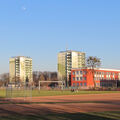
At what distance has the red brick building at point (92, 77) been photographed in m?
123

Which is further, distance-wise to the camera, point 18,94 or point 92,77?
point 92,77

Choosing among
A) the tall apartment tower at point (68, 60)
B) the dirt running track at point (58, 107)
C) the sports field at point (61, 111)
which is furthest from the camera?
the tall apartment tower at point (68, 60)

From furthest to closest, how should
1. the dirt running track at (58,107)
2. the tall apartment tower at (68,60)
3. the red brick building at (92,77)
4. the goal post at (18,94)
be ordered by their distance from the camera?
1. the tall apartment tower at (68,60)
2. the red brick building at (92,77)
3. the goal post at (18,94)
4. the dirt running track at (58,107)

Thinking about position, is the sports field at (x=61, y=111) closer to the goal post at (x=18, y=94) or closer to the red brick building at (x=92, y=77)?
the goal post at (x=18, y=94)

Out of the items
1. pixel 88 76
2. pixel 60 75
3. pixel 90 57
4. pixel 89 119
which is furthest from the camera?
pixel 60 75

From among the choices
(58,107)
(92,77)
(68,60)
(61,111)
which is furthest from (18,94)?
(68,60)

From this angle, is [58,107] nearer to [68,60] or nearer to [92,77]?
[92,77]

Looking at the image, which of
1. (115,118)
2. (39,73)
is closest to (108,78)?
(39,73)

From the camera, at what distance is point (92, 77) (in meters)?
123

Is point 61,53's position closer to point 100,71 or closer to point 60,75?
point 60,75

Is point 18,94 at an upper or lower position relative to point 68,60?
lower

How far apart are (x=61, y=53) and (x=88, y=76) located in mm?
66599

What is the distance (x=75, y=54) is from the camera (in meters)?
186

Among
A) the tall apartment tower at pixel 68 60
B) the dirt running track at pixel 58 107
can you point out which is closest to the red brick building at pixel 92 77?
the tall apartment tower at pixel 68 60
